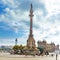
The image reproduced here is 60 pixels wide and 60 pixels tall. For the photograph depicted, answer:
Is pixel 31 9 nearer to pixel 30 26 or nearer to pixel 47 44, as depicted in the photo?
pixel 30 26

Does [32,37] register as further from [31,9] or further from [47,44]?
[47,44]

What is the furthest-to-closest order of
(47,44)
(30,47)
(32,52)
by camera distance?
(47,44)
(30,47)
(32,52)

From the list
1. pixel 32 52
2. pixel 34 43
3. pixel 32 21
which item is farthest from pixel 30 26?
pixel 32 52

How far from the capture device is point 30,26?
3319 cm

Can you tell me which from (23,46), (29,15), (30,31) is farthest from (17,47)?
(29,15)

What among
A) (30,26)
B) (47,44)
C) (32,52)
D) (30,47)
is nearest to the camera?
(32,52)

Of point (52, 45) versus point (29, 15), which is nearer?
point (29, 15)

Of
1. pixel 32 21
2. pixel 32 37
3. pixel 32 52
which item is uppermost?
pixel 32 21

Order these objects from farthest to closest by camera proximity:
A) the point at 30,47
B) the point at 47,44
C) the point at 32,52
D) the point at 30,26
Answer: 1. the point at 47,44
2. the point at 30,26
3. the point at 30,47
4. the point at 32,52

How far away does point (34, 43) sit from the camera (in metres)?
32.0

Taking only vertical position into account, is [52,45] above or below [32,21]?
below

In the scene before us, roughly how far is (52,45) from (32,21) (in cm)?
848

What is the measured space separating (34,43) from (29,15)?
15.1 feet

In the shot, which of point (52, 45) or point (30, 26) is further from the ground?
point (30, 26)
